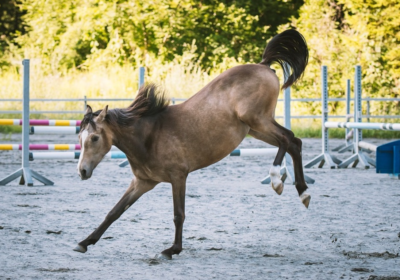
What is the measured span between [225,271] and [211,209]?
3007 mm

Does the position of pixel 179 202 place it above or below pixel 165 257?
above

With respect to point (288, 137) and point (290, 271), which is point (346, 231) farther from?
point (290, 271)

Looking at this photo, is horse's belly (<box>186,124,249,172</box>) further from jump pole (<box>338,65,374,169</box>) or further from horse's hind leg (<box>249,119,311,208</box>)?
jump pole (<box>338,65,374,169</box>)

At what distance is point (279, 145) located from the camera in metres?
6.05

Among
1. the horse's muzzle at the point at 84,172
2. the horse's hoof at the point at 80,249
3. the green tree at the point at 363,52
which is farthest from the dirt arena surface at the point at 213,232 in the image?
the green tree at the point at 363,52

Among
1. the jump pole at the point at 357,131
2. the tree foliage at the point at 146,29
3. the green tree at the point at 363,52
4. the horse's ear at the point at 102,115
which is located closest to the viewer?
the horse's ear at the point at 102,115

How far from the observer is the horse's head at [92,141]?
5207 millimetres

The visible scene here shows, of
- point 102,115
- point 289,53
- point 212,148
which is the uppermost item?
point 289,53

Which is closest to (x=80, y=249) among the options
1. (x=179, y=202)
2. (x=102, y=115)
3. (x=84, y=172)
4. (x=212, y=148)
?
(x=84, y=172)

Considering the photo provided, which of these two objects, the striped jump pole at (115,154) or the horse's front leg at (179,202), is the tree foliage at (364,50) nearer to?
the striped jump pole at (115,154)

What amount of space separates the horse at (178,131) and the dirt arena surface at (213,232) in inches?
14.5

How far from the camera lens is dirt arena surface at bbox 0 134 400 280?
4836mm

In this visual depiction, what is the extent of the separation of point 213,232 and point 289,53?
1.89 metres

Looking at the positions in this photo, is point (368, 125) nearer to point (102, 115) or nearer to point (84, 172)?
point (102, 115)
